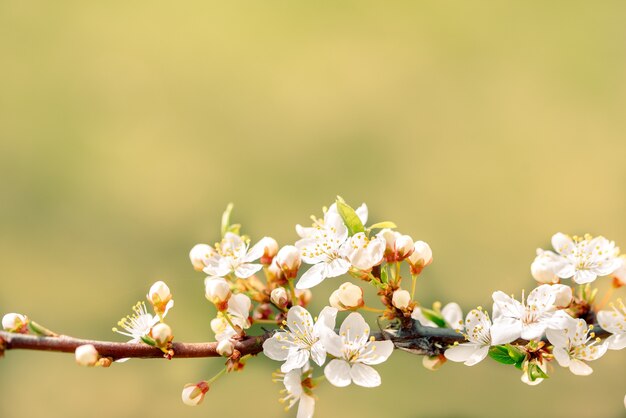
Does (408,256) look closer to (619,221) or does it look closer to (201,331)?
(201,331)

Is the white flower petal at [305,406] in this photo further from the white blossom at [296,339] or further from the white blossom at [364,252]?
the white blossom at [364,252]

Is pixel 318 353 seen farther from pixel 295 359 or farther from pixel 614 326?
pixel 614 326

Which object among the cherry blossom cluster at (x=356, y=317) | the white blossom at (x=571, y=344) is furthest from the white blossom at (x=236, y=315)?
the white blossom at (x=571, y=344)

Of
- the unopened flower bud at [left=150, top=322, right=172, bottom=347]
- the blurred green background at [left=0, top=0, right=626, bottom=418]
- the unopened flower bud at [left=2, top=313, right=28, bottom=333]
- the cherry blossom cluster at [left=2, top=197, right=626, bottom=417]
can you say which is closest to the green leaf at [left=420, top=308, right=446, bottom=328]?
the cherry blossom cluster at [left=2, top=197, right=626, bottom=417]

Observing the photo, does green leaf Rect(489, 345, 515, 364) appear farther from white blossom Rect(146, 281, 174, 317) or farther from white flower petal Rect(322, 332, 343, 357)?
white blossom Rect(146, 281, 174, 317)

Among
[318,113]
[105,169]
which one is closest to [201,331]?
[105,169]
